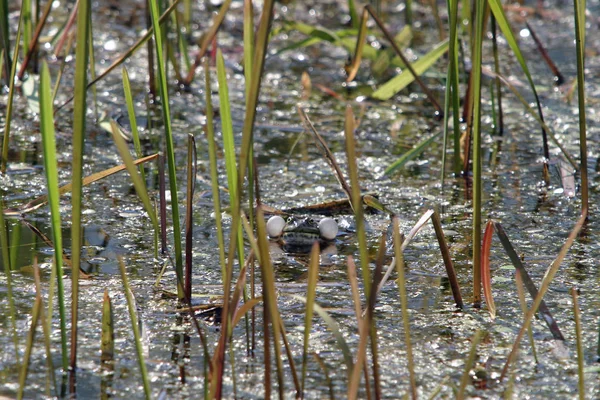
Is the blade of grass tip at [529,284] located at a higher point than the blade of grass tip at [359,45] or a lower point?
lower

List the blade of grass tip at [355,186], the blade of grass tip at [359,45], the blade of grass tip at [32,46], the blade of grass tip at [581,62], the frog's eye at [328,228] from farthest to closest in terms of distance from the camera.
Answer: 1. the blade of grass tip at [359,45]
2. the blade of grass tip at [32,46]
3. the frog's eye at [328,228]
4. the blade of grass tip at [581,62]
5. the blade of grass tip at [355,186]

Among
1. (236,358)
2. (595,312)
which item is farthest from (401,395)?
(595,312)

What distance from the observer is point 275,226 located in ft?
7.64

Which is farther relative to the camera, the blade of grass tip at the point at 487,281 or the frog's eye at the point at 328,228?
the frog's eye at the point at 328,228

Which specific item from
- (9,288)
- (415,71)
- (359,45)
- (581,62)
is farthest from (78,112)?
(359,45)

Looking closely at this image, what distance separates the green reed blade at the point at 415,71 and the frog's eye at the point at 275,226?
986 mm

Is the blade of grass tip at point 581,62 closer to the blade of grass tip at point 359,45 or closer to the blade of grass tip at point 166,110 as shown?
the blade of grass tip at point 166,110

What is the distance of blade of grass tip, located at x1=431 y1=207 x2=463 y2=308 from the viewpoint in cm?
175

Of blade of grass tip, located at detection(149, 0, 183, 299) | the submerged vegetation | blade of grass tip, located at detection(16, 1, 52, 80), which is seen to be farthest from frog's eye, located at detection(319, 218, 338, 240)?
blade of grass tip, located at detection(16, 1, 52, 80)

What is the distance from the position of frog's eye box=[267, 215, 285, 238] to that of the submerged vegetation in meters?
0.02

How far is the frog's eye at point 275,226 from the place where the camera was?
2330mm

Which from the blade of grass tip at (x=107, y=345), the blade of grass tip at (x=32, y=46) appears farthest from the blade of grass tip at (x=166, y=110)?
the blade of grass tip at (x=32, y=46)

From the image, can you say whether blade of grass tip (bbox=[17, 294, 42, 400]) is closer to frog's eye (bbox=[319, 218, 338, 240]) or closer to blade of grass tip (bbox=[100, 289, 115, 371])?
blade of grass tip (bbox=[100, 289, 115, 371])

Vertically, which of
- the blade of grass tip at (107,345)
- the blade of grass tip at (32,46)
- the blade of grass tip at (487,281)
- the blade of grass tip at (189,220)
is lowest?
the blade of grass tip at (107,345)
